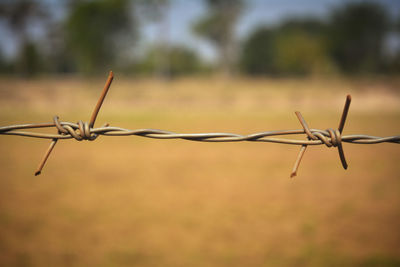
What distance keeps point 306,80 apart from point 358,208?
23.5 m

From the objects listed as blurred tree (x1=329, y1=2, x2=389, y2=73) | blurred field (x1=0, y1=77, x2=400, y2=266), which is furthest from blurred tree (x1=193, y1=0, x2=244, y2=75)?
blurred field (x1=0, y1=77, x2=400, y2=266)

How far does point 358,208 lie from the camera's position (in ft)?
15.6

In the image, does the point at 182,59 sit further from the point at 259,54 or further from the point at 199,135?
the point at 199,135

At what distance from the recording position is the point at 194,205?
4.93 meters

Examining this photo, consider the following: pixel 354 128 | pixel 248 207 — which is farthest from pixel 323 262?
pixel 354 128

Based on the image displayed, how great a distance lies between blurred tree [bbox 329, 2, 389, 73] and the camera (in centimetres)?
2172

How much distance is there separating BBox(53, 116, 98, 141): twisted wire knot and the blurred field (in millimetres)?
2849

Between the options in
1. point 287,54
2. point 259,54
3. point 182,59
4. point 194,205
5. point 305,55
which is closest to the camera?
point 194,205

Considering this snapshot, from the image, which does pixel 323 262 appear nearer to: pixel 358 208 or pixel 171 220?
pixel 358 208

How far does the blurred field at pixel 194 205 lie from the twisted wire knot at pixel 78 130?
285cm

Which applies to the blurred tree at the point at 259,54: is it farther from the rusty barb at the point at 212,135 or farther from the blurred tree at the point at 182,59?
the rusty barb at the point at 212,135

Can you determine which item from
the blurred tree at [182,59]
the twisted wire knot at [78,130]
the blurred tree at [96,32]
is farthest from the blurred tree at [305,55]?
the twisted wire knot at [78,130]

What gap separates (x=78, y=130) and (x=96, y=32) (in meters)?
23.9

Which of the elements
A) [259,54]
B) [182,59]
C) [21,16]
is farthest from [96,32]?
[182,59]
